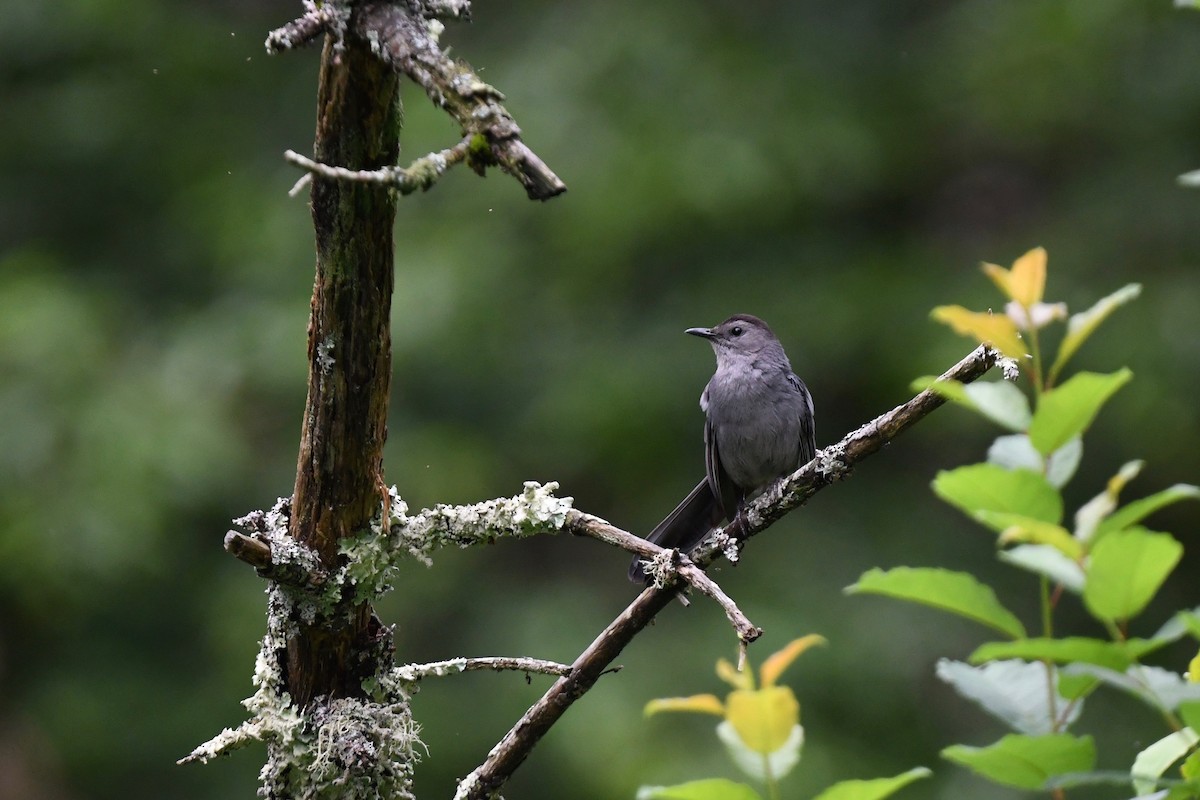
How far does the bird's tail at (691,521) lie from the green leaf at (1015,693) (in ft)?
9.20

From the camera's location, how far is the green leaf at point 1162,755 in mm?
1122

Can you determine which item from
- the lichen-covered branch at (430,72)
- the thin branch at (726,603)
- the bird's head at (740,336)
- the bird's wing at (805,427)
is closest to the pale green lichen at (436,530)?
the thin branch at (726,603)

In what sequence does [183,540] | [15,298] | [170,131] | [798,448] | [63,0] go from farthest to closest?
[170,131] < [63,0] < [183,540] < [15,298] < [798,448]

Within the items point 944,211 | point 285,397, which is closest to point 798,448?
point 285,397

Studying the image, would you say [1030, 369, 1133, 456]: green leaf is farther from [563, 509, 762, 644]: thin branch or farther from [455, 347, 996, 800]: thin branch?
[455, 347, 996, 800]: thin branch

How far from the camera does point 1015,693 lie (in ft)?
3.50

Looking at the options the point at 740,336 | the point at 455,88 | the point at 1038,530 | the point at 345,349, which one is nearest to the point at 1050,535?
the point at 1038,530

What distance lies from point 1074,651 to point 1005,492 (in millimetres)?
124

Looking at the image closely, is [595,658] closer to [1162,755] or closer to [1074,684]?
[1162,755]

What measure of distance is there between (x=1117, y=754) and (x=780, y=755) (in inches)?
288

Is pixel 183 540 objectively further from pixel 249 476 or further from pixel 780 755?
pixel 780 755

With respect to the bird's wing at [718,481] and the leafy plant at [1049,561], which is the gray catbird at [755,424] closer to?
the bird's wing at [718,481]

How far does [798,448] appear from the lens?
4961 mm

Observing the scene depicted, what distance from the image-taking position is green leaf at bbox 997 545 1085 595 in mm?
921
